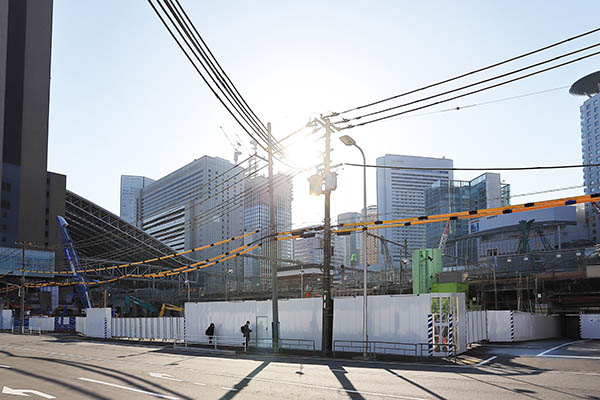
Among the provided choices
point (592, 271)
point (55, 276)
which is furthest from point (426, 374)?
point (55, 276)

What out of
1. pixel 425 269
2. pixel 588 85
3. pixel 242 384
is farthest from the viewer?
pixel 588 85

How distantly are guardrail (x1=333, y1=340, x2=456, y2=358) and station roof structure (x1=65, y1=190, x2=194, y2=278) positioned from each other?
79377mm

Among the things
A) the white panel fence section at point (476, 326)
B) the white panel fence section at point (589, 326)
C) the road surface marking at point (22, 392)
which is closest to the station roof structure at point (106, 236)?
the white panel fence section at point (476, 326)

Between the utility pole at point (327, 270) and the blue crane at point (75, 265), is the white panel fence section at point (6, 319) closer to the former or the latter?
the blue crane at point (75, 265)

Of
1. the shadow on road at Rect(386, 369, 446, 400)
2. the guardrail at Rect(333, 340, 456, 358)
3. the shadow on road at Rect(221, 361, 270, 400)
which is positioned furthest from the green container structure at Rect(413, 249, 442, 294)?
the shadow on road at Rect(386, 369, 446, 400)

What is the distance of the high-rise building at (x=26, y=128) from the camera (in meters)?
91.5

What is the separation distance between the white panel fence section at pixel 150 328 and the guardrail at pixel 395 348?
1383 centimetres

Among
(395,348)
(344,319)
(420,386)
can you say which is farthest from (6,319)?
(420,386)

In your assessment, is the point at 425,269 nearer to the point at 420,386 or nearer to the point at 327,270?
the point at 327,270

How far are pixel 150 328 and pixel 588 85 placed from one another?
19822cm

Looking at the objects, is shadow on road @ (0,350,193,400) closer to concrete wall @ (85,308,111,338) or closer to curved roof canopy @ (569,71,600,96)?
concrete wall @ (85,308,111,338)

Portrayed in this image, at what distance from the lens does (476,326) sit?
30.9 meters

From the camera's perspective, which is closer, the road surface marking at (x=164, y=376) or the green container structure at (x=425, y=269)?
the road surface marking at (x=164, y=376)

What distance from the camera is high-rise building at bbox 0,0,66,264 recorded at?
3602 inches
